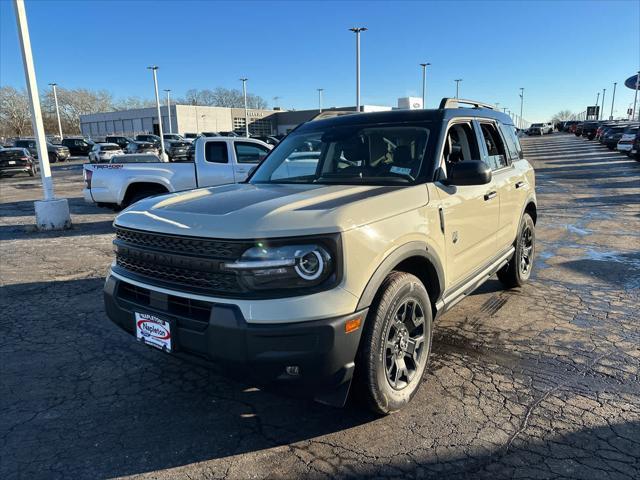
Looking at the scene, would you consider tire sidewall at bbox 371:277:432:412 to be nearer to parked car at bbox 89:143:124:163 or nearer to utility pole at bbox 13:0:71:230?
utility pole at bbox 13:0:71:230

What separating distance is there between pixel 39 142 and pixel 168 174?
2.69 meters

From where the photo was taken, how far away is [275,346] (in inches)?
94.9

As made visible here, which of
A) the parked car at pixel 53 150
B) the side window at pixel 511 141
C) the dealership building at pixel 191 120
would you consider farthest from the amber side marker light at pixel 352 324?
the dealership building at pixel 191 120

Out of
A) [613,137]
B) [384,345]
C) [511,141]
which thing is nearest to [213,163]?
[511,141]

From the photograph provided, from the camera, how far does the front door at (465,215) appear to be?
3568mm

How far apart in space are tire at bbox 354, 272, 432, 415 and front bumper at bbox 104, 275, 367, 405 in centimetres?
15

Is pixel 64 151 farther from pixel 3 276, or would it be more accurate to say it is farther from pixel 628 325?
pixel 628 325

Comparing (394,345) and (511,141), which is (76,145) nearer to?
(511,141)

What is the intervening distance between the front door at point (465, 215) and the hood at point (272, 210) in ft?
1.29

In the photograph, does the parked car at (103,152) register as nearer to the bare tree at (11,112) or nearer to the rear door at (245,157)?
the rear door at (245,157)

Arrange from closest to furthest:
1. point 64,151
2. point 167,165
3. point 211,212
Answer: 1. point 211,212
2. point 167,165
3. point 64,151

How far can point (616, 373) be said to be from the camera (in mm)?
3611

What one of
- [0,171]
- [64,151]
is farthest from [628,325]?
[64,151]

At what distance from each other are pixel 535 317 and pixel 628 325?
82 centimetres
